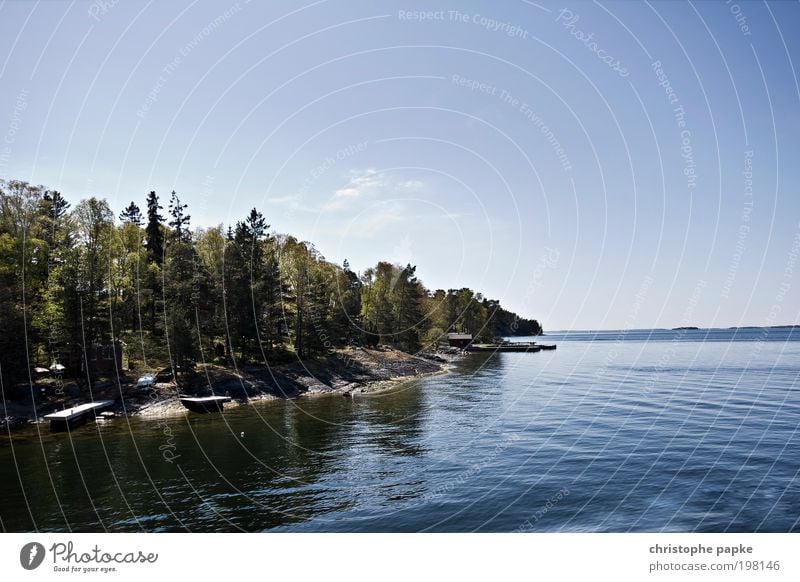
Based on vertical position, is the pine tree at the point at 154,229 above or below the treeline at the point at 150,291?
above

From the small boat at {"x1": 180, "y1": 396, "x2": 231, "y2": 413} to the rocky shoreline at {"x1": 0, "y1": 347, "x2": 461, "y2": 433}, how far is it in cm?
163

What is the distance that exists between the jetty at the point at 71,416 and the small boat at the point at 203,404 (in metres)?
8.53

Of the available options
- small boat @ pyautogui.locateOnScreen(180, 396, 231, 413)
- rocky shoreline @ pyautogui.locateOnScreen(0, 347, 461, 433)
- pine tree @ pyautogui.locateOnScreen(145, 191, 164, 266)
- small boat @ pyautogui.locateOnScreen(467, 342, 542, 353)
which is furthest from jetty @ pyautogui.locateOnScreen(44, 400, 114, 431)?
small boat @ pyautogui.locateOnScreen(467, 342, 542, 353)

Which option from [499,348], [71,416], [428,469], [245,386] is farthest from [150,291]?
[499,348]

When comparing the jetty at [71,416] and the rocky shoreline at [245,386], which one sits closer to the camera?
the jetty at [71,416]

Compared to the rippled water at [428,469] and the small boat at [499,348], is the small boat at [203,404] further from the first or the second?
the small boat at [499,348]

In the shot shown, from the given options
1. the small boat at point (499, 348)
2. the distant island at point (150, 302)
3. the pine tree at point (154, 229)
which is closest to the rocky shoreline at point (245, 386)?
the distant island at point (150, 302)

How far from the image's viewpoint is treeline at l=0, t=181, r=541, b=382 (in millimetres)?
56312

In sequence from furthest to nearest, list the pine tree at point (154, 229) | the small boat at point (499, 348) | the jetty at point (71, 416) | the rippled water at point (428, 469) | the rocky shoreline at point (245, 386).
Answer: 1. the small boat at point (499, 348)
2. the pine tree at point (154, 229)
3. the rocky shoreline at point (245, 386)
4. the jetty at point (71, 416)
5. the rippled water at point (428, 469)

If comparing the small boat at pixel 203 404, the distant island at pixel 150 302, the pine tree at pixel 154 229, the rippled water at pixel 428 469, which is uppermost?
the pine tree at pixel 154 229

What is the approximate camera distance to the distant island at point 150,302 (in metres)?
56.2

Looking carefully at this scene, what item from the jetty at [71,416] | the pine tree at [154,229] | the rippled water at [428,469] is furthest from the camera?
the pine tree at [154,229]

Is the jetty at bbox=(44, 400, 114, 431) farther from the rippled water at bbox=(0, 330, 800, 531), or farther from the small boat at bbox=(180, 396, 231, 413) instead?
the small boat at bbox=(180, 396, 231, 413)
